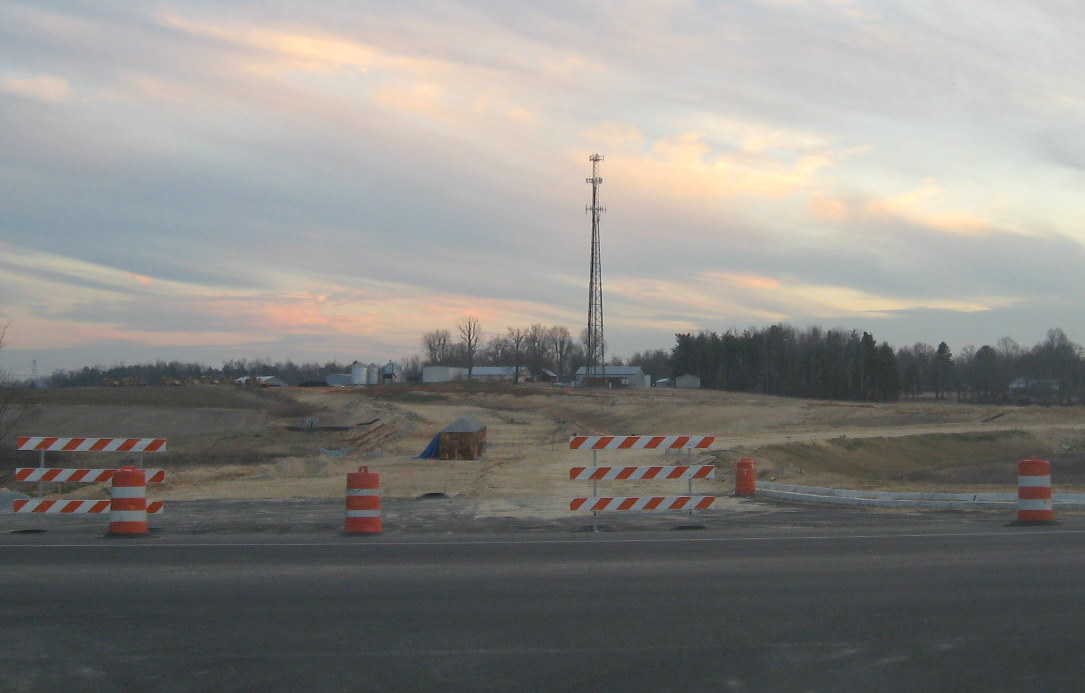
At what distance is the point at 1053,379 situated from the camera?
13675 centimetres

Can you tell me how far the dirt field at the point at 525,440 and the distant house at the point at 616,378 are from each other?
1106cm

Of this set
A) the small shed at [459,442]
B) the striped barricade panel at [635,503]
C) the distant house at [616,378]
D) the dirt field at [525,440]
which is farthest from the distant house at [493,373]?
the striped barricade panel at [635,503]

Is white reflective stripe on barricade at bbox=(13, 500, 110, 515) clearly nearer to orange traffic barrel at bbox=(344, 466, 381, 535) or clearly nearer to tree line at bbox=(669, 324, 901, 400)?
orange traffic barrel at bbox=(344, 466, 381, 535)

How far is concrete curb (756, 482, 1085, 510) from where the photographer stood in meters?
17.2

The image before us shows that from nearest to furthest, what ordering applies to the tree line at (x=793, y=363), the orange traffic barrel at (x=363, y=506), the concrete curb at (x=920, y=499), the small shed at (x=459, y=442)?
the orange traffic barrel at (x=363, y=506) → the concrete curb at (x=920, y=499) → the small shed at (x=459, y=442) → the tree line at (x=793, y=363)

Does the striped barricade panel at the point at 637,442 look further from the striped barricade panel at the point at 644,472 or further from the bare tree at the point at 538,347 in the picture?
the bare tree at the point at 538,347

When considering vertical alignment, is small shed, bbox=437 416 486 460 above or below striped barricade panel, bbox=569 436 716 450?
below

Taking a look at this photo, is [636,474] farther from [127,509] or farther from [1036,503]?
[127,509]

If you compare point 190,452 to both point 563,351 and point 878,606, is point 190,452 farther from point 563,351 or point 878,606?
point 563,351

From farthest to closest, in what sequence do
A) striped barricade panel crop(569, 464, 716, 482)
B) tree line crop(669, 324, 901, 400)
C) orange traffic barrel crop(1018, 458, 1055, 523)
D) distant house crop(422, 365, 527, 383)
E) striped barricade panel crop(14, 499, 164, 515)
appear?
distant house crop(422, 365, 527, 383), tree line crop(669, 324, 901, 400), striped barricade panel crop(569, 464, 716, 482), striped barricade panel crop(14, 499, 164, 515), orange traffic barrel crop(1018, 458, 1055, 523)

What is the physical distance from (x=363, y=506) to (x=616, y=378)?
360ft

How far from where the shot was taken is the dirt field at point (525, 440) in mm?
25328

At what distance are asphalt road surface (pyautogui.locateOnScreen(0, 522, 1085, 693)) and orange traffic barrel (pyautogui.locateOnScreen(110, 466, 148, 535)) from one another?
132 cm

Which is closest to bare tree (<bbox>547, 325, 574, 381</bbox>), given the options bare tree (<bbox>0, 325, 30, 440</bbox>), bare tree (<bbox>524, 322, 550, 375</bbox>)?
bare tree (<bbox>524, 322, 550, 375</bbox>)
